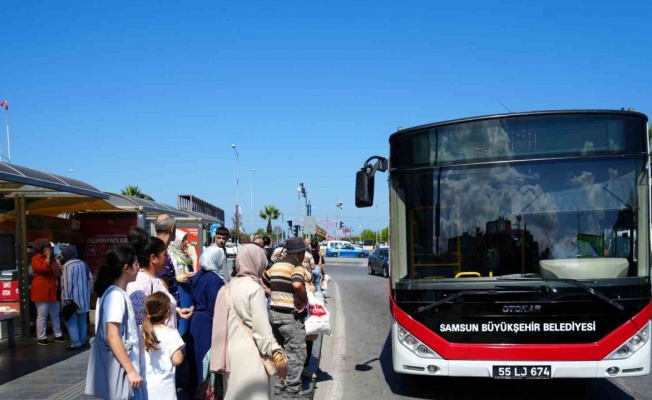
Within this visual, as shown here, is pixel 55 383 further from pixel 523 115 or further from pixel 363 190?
pixel 523 115

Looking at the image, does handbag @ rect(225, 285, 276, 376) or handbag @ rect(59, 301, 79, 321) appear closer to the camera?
handbag @ rect(225, 285, 276, 376)

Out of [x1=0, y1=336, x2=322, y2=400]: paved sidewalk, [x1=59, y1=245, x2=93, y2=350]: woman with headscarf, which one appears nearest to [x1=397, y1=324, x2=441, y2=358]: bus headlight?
[x1=0, y1=336, x2=322, y2=400]: paved sidewalk

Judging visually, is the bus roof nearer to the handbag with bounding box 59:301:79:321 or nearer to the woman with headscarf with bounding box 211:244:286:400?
the woman with headscarf with bounding box 211:244:286:400

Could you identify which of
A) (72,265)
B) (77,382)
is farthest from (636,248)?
(72,265)

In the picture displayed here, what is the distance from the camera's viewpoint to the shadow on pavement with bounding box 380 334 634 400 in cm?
714

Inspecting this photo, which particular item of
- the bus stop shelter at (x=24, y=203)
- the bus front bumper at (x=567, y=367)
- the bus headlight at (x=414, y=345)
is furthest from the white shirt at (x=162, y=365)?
the bus stop shelter at (x=24, y=203)

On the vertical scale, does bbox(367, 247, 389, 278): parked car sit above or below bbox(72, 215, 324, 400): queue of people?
below

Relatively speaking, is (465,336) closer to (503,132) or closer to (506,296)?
(506,296)

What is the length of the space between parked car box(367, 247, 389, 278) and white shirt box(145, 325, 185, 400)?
24213 mm

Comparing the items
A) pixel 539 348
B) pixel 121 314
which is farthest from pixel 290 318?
pixel 121 314

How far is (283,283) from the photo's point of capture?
21.0 feet

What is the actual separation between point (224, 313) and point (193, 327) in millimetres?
1379

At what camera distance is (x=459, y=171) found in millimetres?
6555

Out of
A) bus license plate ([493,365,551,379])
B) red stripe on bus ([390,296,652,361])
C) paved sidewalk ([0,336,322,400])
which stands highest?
red stripe on bus ([390,296,652,361])
